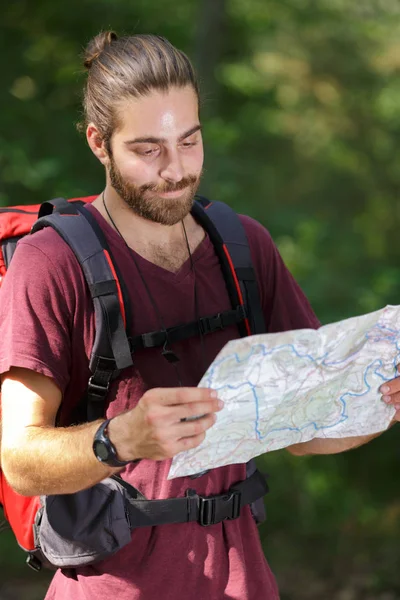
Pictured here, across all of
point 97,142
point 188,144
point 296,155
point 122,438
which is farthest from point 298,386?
point 296,155

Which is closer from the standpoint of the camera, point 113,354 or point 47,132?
point 113,354

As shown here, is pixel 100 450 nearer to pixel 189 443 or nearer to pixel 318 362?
pixel 189 443

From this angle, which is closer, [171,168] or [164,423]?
[164,423]

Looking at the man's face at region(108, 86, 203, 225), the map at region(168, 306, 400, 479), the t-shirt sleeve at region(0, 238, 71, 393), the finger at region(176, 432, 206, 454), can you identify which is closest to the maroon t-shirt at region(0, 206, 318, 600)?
the t-shirt sleeve at region(0, 238, 71, 393)

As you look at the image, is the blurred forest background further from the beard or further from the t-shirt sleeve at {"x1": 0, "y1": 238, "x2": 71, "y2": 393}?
the t-shirt sleeve at {"x1": 0, "y1": 238, "x2": 71, "y2": 393}

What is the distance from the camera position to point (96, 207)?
2.18m

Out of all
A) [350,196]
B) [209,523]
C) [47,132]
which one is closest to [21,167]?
[47,132]

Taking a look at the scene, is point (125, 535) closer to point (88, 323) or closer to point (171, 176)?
point (88, 323)

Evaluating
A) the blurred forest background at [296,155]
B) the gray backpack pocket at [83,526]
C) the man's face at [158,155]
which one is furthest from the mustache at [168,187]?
the blurred forest background at [296,155]

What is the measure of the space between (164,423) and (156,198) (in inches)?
25.3

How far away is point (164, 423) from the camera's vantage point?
1.59 meters

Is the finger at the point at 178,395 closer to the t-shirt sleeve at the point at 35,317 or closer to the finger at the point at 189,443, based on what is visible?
the finger at the point at 189,443

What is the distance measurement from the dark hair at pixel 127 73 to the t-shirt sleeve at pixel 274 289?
1.32 ft

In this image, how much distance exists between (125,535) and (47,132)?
12.0 ft
